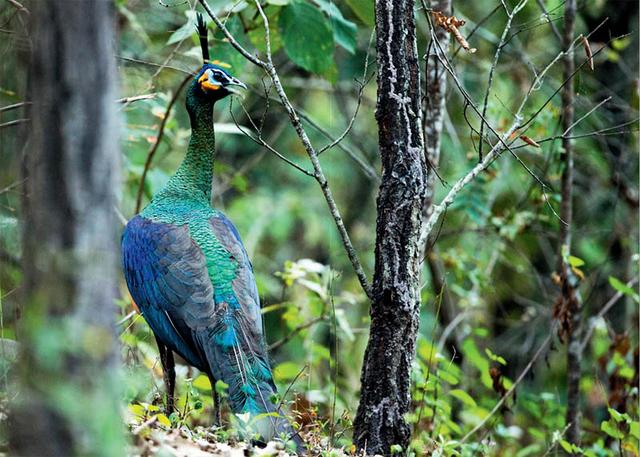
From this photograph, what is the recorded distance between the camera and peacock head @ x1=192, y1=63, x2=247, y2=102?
5664 millimetres

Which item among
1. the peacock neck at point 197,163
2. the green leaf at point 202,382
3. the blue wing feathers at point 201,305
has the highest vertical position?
the peacock neck at point 197,163

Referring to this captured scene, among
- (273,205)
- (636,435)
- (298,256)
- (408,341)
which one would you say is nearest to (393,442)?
(408,341)

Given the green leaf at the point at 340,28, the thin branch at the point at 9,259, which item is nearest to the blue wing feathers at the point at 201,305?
the thin branch at the point at 9,259

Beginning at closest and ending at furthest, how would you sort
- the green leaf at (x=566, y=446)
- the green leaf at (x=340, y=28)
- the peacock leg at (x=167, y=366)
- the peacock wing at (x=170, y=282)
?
the peacock wing at (x=170, y=282) < the peacock leg at (x=167, y=366) < the green leaf at (x=566, y=446) < the green leaf at (x=340, y=28)

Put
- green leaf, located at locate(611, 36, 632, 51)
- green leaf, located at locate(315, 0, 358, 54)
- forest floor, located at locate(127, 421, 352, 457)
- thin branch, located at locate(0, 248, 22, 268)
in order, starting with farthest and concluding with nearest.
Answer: green leaf, located at locate(611, 36, 632, 51)
green leaf, located at locate(315, 0, 358, 54)
thin branch, located at locate(0, 248, 22, 268)
forest floor, located at locate(127, 421, 352, 457)

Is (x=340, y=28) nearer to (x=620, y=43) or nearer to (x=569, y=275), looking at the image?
(x=569, y=275)

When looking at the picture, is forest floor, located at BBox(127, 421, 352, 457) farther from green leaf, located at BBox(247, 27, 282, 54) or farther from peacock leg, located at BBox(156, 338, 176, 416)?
green leaf, located at BBox(247, 27, 282, 54)

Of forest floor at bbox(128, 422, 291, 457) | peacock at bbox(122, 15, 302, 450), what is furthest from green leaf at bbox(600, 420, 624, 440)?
forest floor at bbox(128, 422, 291, 457)

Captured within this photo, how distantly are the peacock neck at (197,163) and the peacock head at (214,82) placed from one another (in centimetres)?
8

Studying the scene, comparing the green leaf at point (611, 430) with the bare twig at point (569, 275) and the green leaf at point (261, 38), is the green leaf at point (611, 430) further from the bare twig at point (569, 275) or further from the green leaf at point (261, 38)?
the green leaf at point (261, 38)

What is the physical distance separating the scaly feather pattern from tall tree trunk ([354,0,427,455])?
21.6 inches

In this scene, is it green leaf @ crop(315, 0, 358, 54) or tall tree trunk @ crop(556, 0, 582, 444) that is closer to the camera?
green leaf @ crop(315, 0, 358, 54)

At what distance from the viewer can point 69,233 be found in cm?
233

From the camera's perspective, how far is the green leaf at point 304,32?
597 cm
